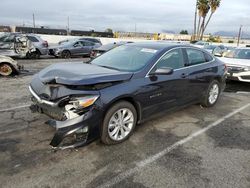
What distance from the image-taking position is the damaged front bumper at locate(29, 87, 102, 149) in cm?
330

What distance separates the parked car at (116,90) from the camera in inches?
132

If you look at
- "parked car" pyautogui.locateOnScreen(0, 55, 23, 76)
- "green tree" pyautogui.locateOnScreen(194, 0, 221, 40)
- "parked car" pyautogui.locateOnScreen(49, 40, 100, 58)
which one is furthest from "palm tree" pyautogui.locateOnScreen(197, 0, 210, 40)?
"parked car" pyautogui.locateOnScreen(0, 55, 23, 76)

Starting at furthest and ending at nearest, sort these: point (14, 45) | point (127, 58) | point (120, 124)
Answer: point (14, 45), point (127, 58), point (120, 124)

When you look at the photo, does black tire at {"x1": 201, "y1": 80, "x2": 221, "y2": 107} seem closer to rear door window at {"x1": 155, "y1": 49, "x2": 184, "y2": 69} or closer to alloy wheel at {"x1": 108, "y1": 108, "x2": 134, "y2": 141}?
rear door window at {"x1": 155, "y1": 49, "x2": 184, "y2": 69}

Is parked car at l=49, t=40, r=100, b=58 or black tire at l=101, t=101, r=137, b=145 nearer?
black tire at l=101, t=101, r=137, b=145

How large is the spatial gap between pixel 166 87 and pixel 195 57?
147 centimetres

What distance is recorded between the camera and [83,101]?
3.33 metres

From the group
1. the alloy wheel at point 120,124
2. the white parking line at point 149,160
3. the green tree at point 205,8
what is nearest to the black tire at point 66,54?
the white parking line at point 149,160

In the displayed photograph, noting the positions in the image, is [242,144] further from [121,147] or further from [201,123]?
[121,147]

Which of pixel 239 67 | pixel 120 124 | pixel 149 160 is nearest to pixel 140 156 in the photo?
pixel 149 160

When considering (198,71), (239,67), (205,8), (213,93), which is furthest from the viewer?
(205,8)

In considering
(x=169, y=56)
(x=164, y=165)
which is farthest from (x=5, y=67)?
(x=164, y=165)

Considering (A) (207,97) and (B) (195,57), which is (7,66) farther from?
(A) (207,97)

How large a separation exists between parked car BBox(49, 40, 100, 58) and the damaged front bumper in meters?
13.6
